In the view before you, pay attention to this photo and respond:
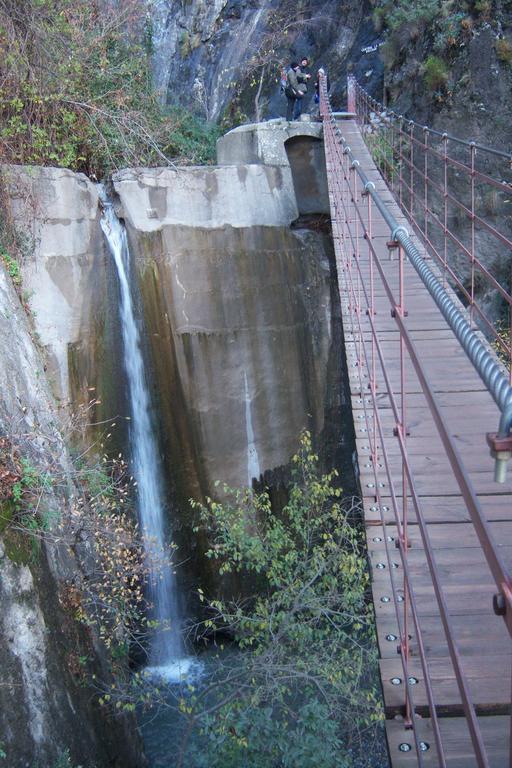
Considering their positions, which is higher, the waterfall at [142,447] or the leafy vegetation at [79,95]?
the leafy vegetation at [79,95]

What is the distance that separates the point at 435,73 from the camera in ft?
33.3

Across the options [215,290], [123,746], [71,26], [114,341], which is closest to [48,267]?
[114,341]

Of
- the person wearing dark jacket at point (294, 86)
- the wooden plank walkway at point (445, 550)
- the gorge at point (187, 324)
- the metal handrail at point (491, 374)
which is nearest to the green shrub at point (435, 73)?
the person wearing dark jacket at point (294, 86)

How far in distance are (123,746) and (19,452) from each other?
2695 mm

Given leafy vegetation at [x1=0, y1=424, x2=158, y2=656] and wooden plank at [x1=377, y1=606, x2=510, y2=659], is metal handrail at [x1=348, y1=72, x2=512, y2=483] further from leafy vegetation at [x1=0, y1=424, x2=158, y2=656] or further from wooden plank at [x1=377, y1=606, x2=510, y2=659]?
leafy vegetation at [x1=0, y1=424, x2=158, y2=656]

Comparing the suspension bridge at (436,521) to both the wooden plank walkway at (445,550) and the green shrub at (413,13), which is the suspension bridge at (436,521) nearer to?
the wooden plank walkway at (445,550)

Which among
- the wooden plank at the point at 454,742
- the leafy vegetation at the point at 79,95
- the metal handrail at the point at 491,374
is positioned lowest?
the wooden plank at the point at 454,742

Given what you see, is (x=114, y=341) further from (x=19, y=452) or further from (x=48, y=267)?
(x=19, y=452)

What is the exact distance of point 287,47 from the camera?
43.8ft

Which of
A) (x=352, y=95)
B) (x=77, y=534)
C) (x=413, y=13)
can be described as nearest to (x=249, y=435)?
(x=77, y=534)

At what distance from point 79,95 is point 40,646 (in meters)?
7.25

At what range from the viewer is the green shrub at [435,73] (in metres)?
10.1

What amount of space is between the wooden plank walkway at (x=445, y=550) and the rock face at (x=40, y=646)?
2937mm

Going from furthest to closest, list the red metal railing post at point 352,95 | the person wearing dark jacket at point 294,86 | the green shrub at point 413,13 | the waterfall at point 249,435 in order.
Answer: the red metal railing post at point 352,95 → the person wearing dark jacket at point 294,86 → the green shrub at point 413,13 → the waterfall at point 249,435
